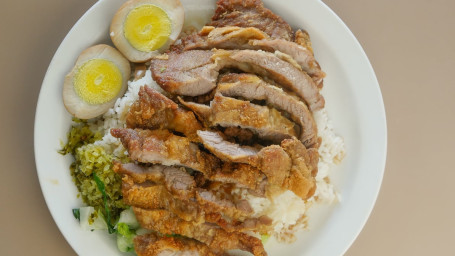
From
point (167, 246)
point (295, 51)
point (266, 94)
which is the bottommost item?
point (167, 246)

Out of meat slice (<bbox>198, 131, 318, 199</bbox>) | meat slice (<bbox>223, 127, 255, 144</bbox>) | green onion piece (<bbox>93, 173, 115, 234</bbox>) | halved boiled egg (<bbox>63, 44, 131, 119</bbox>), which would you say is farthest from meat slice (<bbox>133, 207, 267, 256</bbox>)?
halved boiled egg (<bbox>63, 44, 131, 119</bbox>)

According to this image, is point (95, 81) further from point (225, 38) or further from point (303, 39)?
point (303, 39)

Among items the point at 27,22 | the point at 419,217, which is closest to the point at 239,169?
the point at 419,217

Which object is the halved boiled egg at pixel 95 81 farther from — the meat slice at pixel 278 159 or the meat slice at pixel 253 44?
the meat slice at pixel 278 159

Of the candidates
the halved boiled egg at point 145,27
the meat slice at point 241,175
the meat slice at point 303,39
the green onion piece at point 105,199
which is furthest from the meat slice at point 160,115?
the meat slice at point 303,39

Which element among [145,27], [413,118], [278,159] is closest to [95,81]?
[145,27]

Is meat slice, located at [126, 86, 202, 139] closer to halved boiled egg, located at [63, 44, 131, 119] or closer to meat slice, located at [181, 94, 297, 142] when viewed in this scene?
meat slice, located at [181, 94, 297, 142]

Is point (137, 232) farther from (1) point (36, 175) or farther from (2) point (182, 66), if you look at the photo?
(2) point (182, 66)
